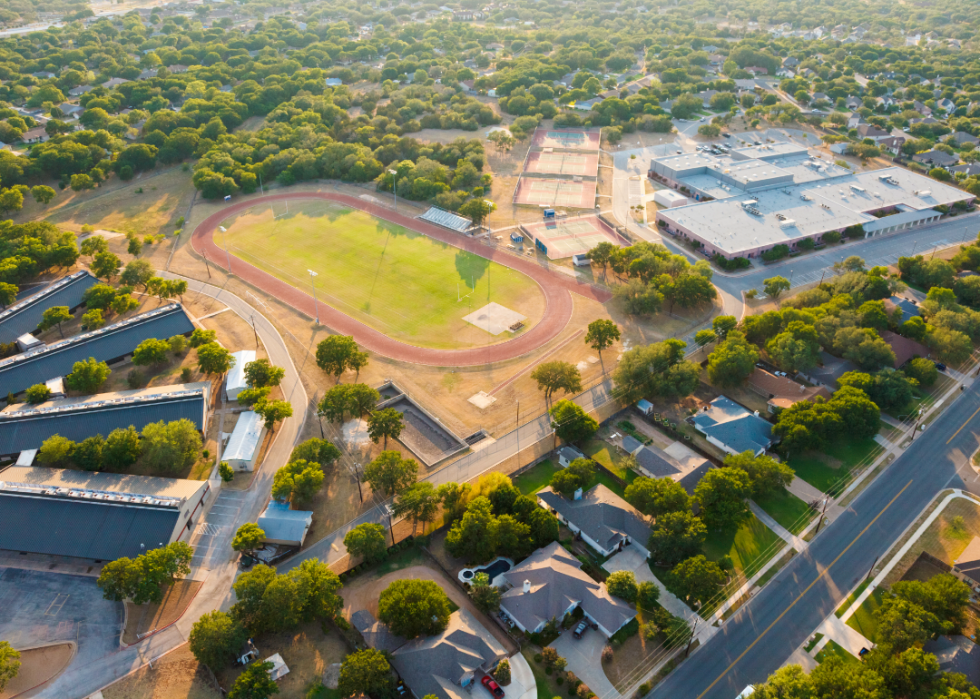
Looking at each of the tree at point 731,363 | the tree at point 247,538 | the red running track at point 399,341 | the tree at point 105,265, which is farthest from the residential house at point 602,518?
the tree at point 105,265

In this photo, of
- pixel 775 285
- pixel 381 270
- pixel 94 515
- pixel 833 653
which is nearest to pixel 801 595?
pixel 833 653

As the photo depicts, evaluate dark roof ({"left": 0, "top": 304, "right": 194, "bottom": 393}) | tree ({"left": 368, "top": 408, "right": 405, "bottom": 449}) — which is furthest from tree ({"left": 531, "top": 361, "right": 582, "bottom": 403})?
dark roof ({"left": 0, "top": 304, "right": 194, "bottom": 393})

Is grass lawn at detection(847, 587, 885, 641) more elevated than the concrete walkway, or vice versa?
grass lawn at detection(847, 587, 885, 641)

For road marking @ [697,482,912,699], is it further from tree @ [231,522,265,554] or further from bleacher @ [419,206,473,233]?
bleacher @ [419,206,473,233]

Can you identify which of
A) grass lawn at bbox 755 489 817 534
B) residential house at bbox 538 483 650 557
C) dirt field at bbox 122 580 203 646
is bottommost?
grass lawn at bbox 755 489 817 534

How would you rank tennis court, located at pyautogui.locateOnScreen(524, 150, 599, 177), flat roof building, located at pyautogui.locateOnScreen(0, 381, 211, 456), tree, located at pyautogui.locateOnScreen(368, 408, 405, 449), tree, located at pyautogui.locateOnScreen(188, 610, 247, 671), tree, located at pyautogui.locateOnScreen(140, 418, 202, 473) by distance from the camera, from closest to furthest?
tree, located at pyautogui.locateOnScreen(188, 610, 247, 671) → tree, located at pyautogui.locateOnScreen(140, 418, 202, 473) → flat roof building, located at pyautogui.locateOnScreen(0, 381, 211, 456) → tree, located at pyautogui.locateOnScreen(368, 408, 405, 449) → tennis court, located at pyautogui.locateOnScreen(524, 150, 599, 177)

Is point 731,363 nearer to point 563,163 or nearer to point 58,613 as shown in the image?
point 58,613
